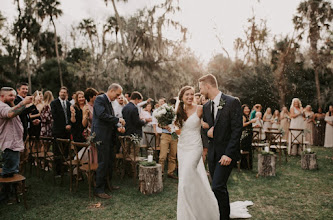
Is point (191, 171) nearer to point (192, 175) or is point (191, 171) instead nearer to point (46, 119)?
point (192, 175)

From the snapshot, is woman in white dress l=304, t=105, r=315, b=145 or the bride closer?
the bride

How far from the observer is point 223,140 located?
357cm

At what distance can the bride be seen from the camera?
12.5 feet

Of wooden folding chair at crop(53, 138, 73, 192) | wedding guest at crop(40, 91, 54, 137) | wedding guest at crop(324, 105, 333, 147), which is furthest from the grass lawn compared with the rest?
wedding guest at crop(324, 105, 333, 147)

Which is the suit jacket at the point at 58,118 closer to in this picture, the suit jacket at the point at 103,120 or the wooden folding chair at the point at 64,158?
the wooden folding chair at the point at 64,158

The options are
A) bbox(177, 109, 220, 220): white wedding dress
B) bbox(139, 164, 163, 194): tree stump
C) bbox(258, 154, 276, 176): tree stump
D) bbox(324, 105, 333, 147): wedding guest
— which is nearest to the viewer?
bbox(177, 109, 220, 220): white wedding dress

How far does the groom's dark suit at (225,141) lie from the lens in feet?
11.4

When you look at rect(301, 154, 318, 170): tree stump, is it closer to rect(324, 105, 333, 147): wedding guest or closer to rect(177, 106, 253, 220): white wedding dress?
rect(177, 106, 253, 220): white wedding dress

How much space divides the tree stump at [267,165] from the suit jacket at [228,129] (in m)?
4.01

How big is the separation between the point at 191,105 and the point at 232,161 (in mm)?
1317

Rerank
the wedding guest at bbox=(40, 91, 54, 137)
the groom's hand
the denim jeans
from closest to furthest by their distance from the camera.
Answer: the groom's hand → the denim jeans → the wedding guest at bbox=(40, 91, 54, 137)

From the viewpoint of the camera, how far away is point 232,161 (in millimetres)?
3502

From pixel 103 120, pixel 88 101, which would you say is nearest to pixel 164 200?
pixel 103 120

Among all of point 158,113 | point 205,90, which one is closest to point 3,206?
point 158,113
